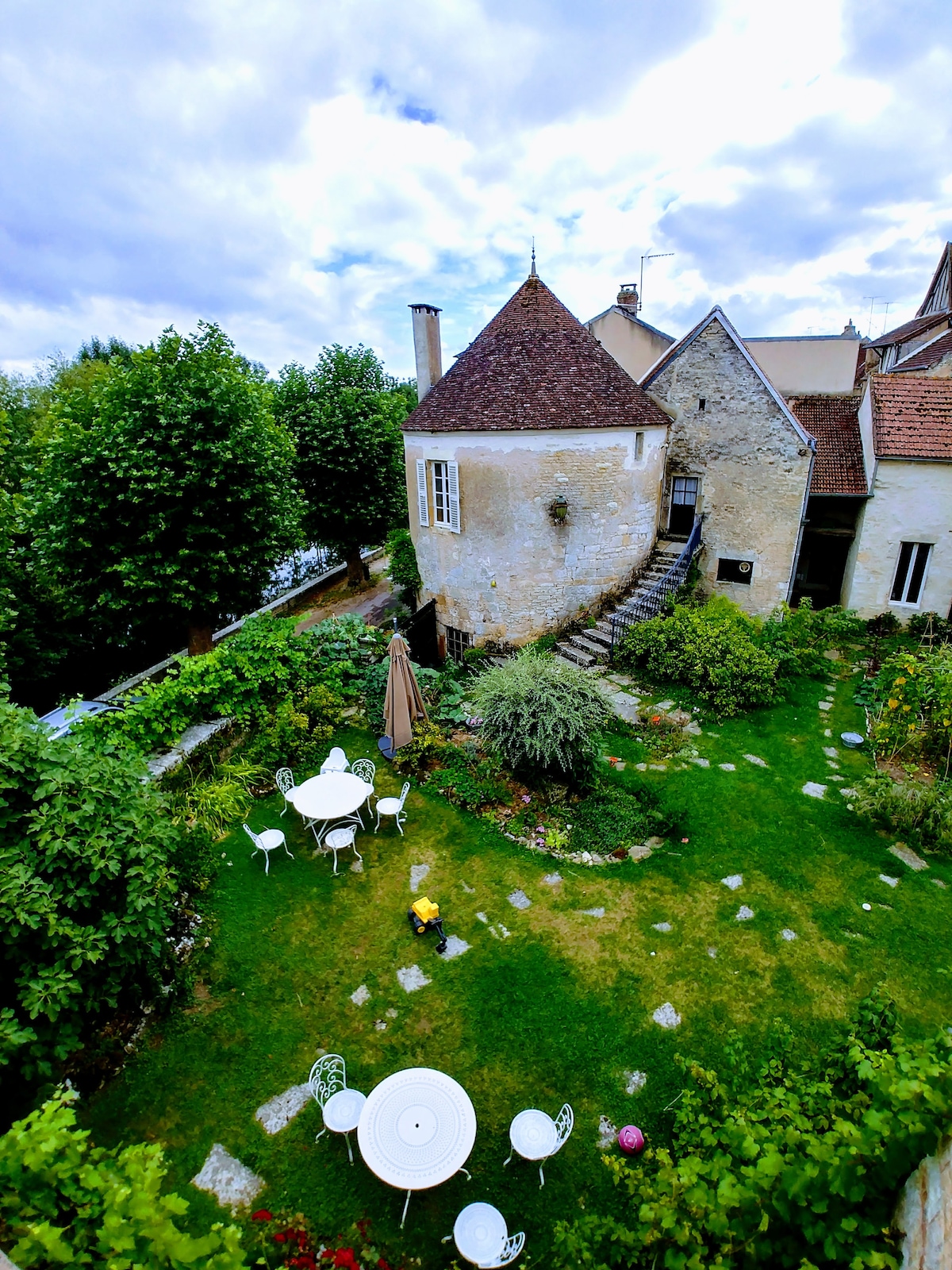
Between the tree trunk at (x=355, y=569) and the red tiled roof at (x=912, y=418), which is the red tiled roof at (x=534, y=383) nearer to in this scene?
the red tiled roof at (x=912, y=418)

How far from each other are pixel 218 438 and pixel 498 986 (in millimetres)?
12247

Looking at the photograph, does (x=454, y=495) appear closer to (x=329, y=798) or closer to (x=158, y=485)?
(x=158, y=485)

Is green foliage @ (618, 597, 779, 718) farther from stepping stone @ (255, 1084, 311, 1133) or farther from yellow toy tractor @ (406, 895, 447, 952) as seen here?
stepping stone @ (255, 1084, 311, 1133)

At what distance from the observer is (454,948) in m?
7.36

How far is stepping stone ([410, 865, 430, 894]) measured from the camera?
8266 millimetres

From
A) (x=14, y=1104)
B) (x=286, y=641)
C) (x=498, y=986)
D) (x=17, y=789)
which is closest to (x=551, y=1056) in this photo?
(x=498, y=986)

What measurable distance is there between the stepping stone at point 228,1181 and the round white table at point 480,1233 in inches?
70.1

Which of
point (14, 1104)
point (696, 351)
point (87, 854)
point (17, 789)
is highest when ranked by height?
point (696, 351)

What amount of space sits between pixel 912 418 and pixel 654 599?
793cm

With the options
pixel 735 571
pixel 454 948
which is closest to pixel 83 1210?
pixel 454 948

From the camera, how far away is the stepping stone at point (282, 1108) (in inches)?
221

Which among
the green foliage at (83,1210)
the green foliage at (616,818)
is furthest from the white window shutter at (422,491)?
the green foliage at (83,1210)

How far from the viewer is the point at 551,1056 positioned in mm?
6145

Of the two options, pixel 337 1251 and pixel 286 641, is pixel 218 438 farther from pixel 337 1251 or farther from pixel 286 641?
pixel 337 1251
